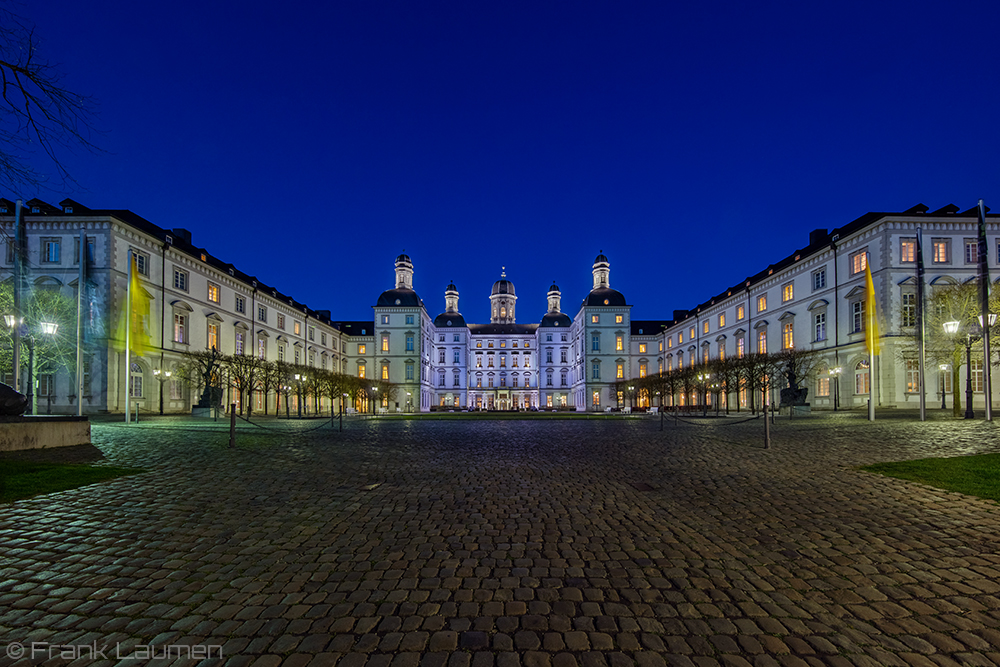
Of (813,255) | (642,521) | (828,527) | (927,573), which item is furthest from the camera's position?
(813,255)

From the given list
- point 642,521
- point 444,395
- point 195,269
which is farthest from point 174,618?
point 444,395

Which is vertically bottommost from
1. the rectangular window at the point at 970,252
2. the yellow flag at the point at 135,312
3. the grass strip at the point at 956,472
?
the grass strip at the point at 956,472

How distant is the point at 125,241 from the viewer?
35.8 m

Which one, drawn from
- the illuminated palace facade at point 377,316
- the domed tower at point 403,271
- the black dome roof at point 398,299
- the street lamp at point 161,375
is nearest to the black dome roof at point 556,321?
the illuminated palace facade at point 377,316

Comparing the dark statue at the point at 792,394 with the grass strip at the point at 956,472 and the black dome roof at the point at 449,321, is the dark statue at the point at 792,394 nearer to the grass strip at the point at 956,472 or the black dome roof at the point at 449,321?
the grass strip at the point at 956,472

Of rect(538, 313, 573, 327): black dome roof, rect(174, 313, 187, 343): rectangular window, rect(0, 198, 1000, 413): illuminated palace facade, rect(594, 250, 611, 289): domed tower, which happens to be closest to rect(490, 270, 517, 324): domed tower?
rect(538, 313, 573, 327): black dome roof

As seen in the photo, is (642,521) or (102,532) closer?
(102,532)

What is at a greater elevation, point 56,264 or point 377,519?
point 56,264

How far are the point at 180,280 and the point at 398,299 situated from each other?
4027 cm

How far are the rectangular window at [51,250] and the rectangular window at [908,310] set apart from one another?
58517 millimetres

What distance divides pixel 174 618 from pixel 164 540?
2.09 meters

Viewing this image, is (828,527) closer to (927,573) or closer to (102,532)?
(927,573)

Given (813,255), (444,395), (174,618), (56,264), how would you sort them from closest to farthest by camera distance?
(174,618)
(56,264)
(813,255)
(444,395)

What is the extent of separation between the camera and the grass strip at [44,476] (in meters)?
7.43
